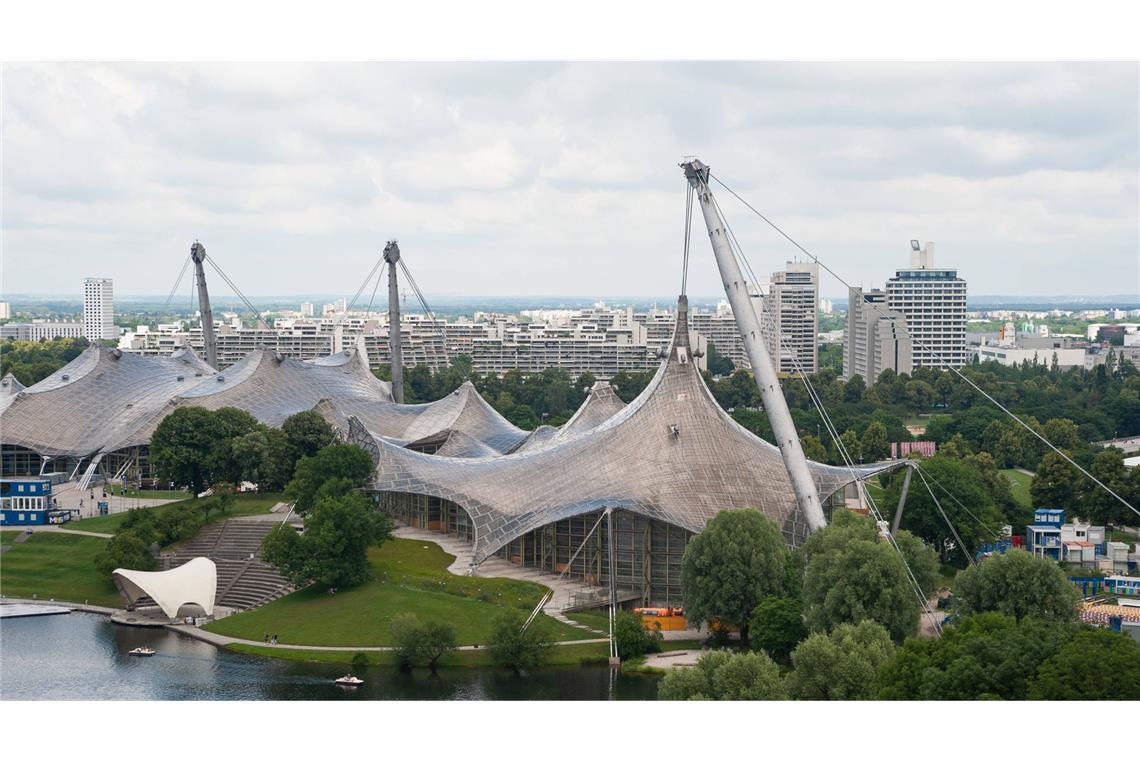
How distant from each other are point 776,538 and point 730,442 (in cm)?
741

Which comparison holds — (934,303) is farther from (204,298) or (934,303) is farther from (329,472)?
(329,472)

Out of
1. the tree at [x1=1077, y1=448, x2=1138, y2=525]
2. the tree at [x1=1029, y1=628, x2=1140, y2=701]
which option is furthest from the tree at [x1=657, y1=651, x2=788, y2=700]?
the tree at [x1=1077, y1=448, x2=1138, y2=525]

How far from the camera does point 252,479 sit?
59.4 metres

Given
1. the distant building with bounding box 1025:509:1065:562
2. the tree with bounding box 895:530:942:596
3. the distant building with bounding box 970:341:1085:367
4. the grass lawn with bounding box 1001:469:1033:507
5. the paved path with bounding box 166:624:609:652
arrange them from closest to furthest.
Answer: the paved path with bounding box 166:624:609:652, the tree with bounding box 895:530:942:596, the distant building with bounding box 1025:509:1065:562, the grass lawn with bounding box 1001:469:1033:507, the distant building with bounding box 970:341:1085:367

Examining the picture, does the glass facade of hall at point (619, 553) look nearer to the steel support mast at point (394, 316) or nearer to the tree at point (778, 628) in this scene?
the tree at point (778, 628)

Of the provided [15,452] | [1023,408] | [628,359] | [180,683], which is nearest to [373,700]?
[180,683]

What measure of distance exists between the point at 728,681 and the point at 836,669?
9.13 feet

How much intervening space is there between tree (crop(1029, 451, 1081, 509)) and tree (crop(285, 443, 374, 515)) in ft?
84.6

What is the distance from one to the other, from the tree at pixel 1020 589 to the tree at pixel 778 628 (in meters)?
4.17

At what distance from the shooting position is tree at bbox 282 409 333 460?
5984 centimetres

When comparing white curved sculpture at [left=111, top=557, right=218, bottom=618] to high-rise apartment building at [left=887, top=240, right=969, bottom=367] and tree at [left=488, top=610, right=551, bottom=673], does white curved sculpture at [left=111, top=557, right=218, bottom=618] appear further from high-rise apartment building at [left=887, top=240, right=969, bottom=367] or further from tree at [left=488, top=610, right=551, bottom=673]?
high-rise apartment building at [left=887, top=240, right=969, bottom=367]

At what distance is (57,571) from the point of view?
168 ft

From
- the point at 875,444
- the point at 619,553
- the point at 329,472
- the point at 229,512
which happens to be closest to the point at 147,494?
the point at 229,512

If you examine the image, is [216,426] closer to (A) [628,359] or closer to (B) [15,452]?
(B) [15,452]
